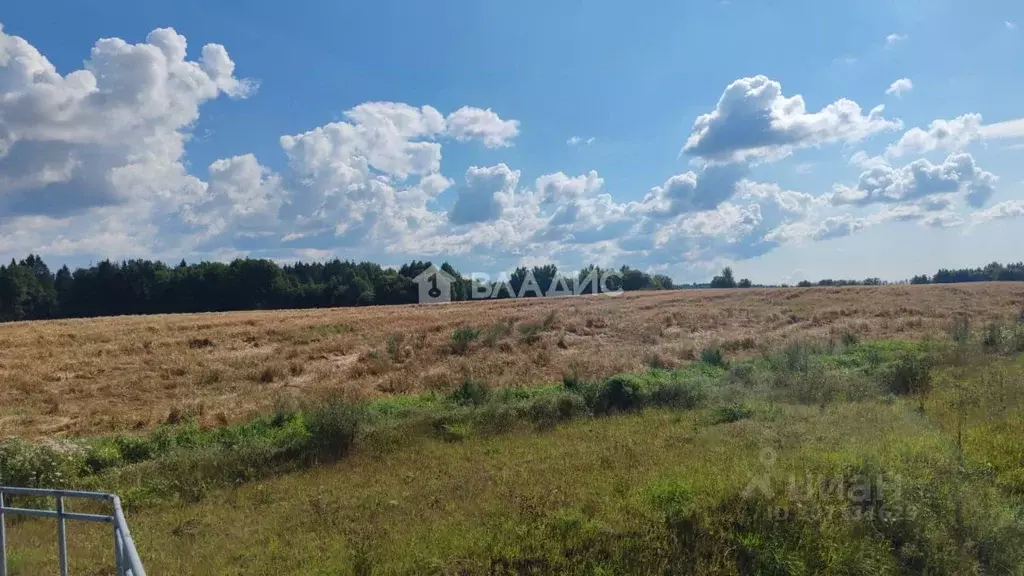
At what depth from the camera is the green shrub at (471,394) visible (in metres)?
15.5

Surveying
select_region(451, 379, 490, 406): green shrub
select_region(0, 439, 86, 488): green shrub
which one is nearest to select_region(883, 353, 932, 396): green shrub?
select_region(451, 379, 490, 406): green shrub

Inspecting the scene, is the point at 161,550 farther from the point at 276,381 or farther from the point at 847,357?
the point at 847,357

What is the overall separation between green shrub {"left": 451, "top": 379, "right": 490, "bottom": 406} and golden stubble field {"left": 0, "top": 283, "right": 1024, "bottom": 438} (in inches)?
88.7

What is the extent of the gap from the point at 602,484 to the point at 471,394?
8477mm

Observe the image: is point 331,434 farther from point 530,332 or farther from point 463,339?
point 530,332

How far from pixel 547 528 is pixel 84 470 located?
9.67m

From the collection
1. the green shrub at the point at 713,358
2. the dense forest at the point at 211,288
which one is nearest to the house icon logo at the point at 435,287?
the dense forest at the point at 211,288

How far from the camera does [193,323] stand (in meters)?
40.0

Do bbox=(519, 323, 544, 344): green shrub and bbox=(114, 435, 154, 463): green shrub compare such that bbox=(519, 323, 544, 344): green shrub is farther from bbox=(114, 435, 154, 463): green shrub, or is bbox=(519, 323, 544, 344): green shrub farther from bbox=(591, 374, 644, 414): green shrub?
bbox=(114, 435, 154, 463): green shrub

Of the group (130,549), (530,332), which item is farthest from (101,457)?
(530,332)

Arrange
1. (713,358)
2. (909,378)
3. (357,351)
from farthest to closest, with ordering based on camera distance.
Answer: (357,351) → (713,358) → (909,378)

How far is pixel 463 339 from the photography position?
28.9 meters

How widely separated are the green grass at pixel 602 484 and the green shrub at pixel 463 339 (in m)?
13.1

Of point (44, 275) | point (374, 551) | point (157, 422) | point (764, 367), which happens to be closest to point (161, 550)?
point (374, 551)
